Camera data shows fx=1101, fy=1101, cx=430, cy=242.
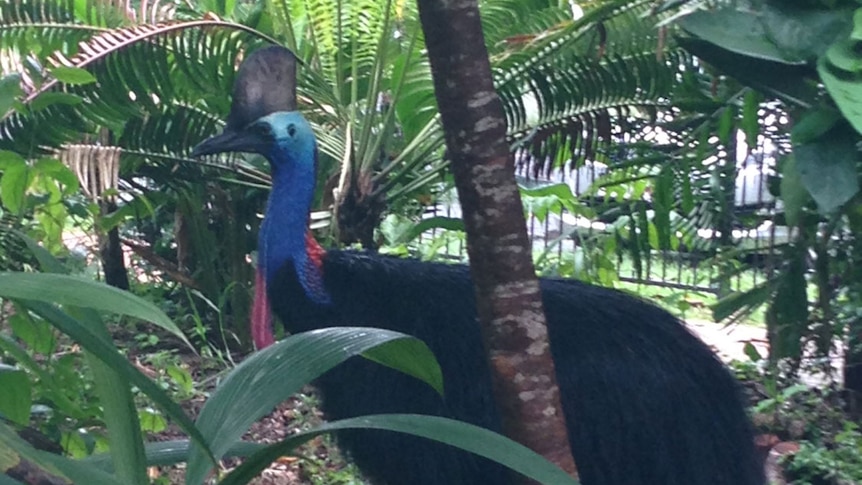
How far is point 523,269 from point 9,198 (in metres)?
1.20

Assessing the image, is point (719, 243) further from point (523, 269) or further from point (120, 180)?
point (523, 269)

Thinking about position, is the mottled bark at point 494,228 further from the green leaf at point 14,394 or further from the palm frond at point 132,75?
the palm frond at point 132,75

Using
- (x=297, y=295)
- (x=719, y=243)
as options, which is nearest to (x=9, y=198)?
(x=297, y=295)

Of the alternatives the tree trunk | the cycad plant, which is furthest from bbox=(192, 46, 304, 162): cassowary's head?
the tree trunk

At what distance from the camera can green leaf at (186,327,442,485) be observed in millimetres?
1249

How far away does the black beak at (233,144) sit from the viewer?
8.99 feet

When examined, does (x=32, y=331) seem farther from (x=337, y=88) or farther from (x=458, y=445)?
(x=337, y=88)

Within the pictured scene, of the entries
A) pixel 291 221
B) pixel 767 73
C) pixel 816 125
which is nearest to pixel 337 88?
pixel 291 221

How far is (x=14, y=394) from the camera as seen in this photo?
4.89 feet

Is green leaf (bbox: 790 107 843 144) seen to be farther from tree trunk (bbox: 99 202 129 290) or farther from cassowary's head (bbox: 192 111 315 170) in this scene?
tree trunk (bbox: 99 202 129 290)

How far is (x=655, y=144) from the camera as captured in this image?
3.58 meters

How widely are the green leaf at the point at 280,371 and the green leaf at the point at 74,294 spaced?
0.21 meters

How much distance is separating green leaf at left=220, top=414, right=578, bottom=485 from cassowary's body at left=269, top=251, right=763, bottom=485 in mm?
1139

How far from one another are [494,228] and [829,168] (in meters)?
0.48
